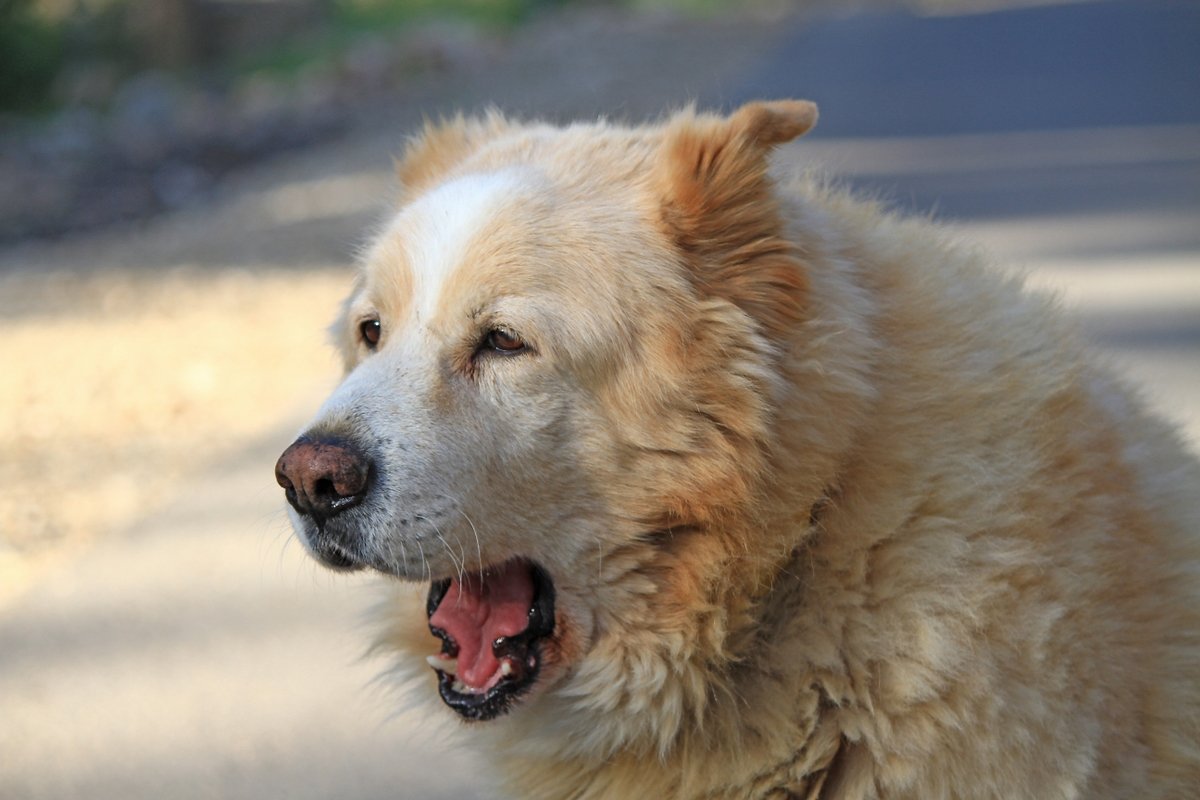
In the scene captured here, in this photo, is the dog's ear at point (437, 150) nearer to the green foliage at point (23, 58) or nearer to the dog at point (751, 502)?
the dog at point (751, 502)

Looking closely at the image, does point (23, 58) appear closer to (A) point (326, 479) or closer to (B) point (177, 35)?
(B) point (177, 35)

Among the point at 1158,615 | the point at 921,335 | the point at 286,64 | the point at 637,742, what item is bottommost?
the point at 637,742

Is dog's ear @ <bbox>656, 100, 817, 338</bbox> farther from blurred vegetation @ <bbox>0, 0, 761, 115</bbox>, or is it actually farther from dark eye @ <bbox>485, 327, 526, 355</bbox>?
blurred vegetation @ <bbox>0, 0, 761, 115</bbox>

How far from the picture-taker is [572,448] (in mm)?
2988

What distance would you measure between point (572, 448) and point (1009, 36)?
69.4 feet

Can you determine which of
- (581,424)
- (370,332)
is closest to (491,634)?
(581,424)

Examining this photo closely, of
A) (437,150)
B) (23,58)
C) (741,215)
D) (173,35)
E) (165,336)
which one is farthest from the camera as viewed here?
(173,35)

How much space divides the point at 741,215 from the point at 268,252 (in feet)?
26.7

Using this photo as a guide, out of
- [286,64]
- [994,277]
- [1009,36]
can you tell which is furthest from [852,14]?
[994,277]

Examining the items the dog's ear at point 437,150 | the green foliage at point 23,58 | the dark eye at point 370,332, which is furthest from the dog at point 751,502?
the green foliage at point 23,58

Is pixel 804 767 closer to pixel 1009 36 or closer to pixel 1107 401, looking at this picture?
pixel 1107 401

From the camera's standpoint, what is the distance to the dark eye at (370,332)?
3375 millimetres

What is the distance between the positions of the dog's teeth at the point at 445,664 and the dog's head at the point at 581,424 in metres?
0.03

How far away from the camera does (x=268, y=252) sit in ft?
34.4
